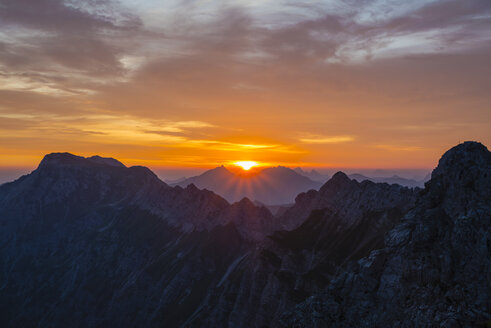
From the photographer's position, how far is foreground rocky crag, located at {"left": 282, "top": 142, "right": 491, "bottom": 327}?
197ft

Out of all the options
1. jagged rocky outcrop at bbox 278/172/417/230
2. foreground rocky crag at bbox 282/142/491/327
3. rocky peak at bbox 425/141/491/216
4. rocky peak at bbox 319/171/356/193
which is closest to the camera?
foreground rocky crag at bbox 282/142/491/327

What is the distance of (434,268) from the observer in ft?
214

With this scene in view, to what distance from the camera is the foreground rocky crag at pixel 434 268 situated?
2361 inches

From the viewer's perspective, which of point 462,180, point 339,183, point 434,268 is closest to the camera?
point 434,268

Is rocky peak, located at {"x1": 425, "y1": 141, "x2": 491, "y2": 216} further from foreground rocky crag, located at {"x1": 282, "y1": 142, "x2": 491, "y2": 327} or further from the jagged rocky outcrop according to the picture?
the jagged rocky outcrop

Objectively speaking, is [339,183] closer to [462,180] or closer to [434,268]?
[462,180]

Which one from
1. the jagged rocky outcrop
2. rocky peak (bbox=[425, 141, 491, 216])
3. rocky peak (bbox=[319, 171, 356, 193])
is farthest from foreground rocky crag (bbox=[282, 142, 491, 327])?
rocky peak (bbox=[319, 171, 356, 193])

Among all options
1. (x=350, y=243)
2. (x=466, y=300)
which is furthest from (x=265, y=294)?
(x=466, y=300)

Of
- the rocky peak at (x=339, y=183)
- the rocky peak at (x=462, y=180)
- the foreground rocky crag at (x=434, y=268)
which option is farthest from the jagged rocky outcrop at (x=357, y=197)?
the foreground rocky crag at (x=434, y=268)

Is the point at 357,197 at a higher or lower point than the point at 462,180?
lower

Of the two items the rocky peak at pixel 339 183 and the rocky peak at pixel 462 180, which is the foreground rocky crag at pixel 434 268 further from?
the rocky peak at pixel 339 183

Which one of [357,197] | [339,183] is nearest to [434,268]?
[357,197]

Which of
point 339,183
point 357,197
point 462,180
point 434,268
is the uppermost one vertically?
point 462,180

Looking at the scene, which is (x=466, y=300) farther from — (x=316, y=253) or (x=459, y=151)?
(x=316, y=253)
